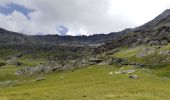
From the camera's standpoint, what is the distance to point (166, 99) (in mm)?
41531

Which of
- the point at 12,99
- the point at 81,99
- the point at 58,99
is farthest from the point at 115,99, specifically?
the point at 12,99

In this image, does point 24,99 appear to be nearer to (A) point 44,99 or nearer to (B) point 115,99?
(A) point 44,99

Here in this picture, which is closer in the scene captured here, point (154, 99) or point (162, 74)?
point (154, 99)

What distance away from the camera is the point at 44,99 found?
1570 inches

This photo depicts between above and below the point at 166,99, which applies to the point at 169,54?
above

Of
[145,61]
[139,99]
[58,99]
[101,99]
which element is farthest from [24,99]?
[145,61]

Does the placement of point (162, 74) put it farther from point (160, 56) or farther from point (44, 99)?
point (44, 99)

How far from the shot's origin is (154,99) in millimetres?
38625

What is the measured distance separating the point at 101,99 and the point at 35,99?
8903mm

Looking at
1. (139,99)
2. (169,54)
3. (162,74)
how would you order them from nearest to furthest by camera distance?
1. (139,99)
2. (162,74)
3. (169,54)

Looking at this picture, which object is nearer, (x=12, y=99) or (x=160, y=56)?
(x=12, y=99)

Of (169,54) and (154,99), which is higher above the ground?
(169,54)

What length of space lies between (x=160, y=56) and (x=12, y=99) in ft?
490

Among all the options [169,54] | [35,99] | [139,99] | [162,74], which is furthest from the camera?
[169,54]
